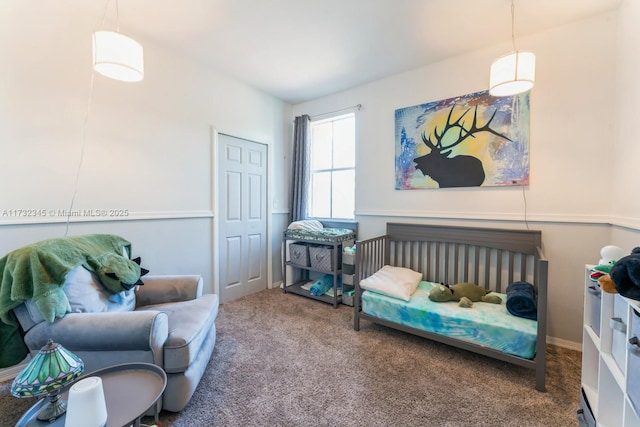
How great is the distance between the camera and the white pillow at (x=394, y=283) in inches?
88.1

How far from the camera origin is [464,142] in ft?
8.17

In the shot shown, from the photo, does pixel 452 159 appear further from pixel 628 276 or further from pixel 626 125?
pixel 628 276

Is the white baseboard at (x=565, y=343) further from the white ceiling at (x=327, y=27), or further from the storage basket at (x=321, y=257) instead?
the white ceiling at (x=327, y=27)

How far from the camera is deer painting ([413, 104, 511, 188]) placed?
8.01ft

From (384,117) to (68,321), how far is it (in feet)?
10.1

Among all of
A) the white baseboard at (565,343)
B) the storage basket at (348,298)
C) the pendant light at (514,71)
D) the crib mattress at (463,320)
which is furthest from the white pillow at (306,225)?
the white baseboard at (565,343)

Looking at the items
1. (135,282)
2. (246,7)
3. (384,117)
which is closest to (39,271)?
(135,282)

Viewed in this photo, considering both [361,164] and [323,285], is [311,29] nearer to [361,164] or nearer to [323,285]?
[361,164]

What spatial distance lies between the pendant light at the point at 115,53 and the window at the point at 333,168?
2286 millimetres

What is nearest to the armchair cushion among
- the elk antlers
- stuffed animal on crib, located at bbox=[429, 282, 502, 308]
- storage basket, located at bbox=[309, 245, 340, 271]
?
storage basket, located at bbox=[309, 245, 340, 271]

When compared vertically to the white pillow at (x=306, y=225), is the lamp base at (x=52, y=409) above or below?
below

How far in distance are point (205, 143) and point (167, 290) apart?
1.57m

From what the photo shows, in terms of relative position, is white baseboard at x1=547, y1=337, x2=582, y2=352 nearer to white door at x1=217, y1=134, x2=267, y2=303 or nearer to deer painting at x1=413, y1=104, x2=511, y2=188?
deer painting at x1=413, y1=104, x2=511, y2=188

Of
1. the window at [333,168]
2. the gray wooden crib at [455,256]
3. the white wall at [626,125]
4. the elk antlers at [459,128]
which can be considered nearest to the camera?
Result: the white wall at [626,125]
